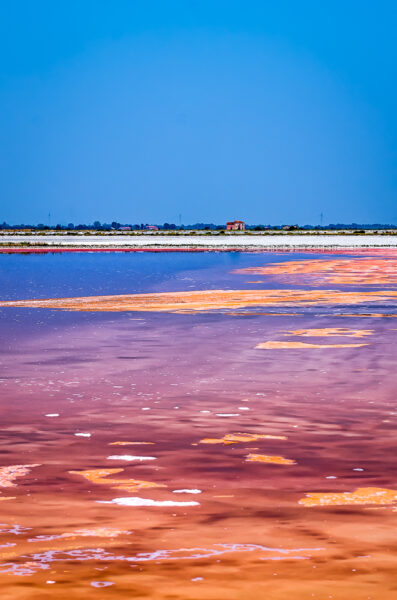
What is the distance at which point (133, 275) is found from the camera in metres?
51.0

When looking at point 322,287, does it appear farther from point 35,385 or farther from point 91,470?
point 91,470

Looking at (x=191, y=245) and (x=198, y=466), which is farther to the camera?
(x=191, y=245)

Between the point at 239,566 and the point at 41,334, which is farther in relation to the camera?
the point at 41,334

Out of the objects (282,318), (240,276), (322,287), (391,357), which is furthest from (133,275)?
(391,357)

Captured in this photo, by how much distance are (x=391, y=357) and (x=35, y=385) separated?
240 inches

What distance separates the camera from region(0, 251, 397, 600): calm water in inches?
243

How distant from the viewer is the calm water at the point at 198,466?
20.2 feet

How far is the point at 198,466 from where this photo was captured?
29.9 feet

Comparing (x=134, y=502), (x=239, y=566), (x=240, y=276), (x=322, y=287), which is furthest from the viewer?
(x=240, y=276)

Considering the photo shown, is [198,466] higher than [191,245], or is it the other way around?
[191,245]

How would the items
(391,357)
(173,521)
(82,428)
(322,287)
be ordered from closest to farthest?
1. (173,521)
2. (82,428)
3. (391,357)
4. (322,287)

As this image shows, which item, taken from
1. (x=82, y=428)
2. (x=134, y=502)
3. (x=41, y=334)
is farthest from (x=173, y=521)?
(x=41, y=334)

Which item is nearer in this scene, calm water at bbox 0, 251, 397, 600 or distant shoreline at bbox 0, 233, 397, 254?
calm water at bbox 0, 251, 397, 600

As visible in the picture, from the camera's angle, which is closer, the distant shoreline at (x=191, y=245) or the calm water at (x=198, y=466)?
the calm water at (x=198, y=466)
